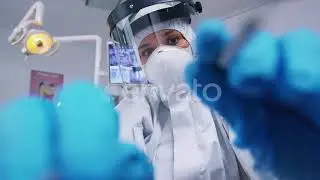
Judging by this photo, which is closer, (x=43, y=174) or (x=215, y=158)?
(x=43, y=174)

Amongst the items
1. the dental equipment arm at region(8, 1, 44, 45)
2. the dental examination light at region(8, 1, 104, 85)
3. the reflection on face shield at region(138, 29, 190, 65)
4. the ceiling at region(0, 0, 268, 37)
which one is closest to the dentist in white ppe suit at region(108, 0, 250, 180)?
the reflection on face shield at region(138, 29, 190, 65)

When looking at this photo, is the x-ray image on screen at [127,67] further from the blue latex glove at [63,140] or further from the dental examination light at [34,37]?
the blue latex glove at [63,140]

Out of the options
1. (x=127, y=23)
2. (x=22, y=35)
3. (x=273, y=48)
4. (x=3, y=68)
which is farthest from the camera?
(x=3, y=68)

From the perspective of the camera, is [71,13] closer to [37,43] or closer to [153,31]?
[37,43]

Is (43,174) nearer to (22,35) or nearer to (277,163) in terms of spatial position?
(277,163)

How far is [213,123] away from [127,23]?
0.99ft

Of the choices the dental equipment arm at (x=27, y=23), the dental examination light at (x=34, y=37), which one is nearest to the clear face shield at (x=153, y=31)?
the dental examination light at (x=34, y=37)

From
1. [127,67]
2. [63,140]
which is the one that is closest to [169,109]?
[127,67]

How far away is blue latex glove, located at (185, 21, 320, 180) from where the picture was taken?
0.99 feet

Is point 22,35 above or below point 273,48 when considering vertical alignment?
above

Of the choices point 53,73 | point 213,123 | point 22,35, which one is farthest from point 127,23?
point 53,73

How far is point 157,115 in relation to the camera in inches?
32.4

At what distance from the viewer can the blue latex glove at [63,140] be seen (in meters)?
0.33

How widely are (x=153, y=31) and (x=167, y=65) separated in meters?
0.11
